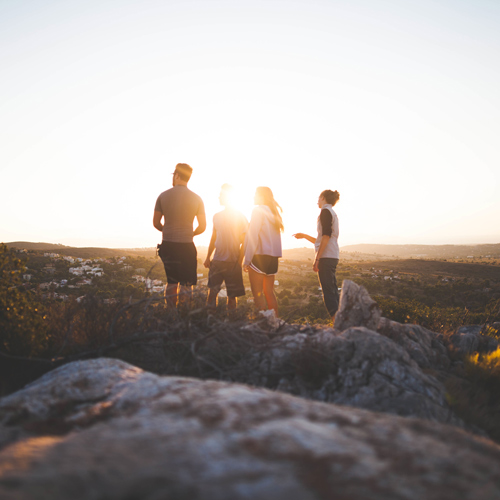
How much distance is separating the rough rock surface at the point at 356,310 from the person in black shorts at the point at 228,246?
2036 millimetres

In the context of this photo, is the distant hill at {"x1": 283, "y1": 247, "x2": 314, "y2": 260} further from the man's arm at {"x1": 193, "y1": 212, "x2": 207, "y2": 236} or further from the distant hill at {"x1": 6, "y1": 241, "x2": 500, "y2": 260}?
the man's arm at {"x1": 193, "y1": 212, "x2": 207, "y2": 236}

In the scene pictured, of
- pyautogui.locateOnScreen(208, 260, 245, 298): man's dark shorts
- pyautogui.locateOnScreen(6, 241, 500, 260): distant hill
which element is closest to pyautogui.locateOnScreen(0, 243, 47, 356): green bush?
pyautogui.locateOnScreen(208, 260, 245, 298): man's dark shorts

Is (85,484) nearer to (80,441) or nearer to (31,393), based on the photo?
(80,441)

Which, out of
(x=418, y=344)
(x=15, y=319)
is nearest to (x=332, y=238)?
(x=418, y=344)

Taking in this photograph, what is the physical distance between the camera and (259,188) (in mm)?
5660

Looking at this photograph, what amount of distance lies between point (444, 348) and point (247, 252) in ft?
10.3

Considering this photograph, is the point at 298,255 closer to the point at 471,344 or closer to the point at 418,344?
the point at 471,344

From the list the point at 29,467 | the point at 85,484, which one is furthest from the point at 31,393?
the point at 85,484

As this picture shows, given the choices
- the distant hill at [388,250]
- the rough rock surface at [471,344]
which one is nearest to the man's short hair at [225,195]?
the rough rock surface at [471,344]

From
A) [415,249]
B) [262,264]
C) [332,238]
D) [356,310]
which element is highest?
[332,238]

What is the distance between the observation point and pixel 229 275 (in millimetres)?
5703

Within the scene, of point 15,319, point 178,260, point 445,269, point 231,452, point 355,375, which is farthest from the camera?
point 445,269

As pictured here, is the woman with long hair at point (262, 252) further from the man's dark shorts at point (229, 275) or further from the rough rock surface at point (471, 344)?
the rough rock surface at point (471, 344)

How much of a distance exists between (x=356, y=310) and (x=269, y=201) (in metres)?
2.47
